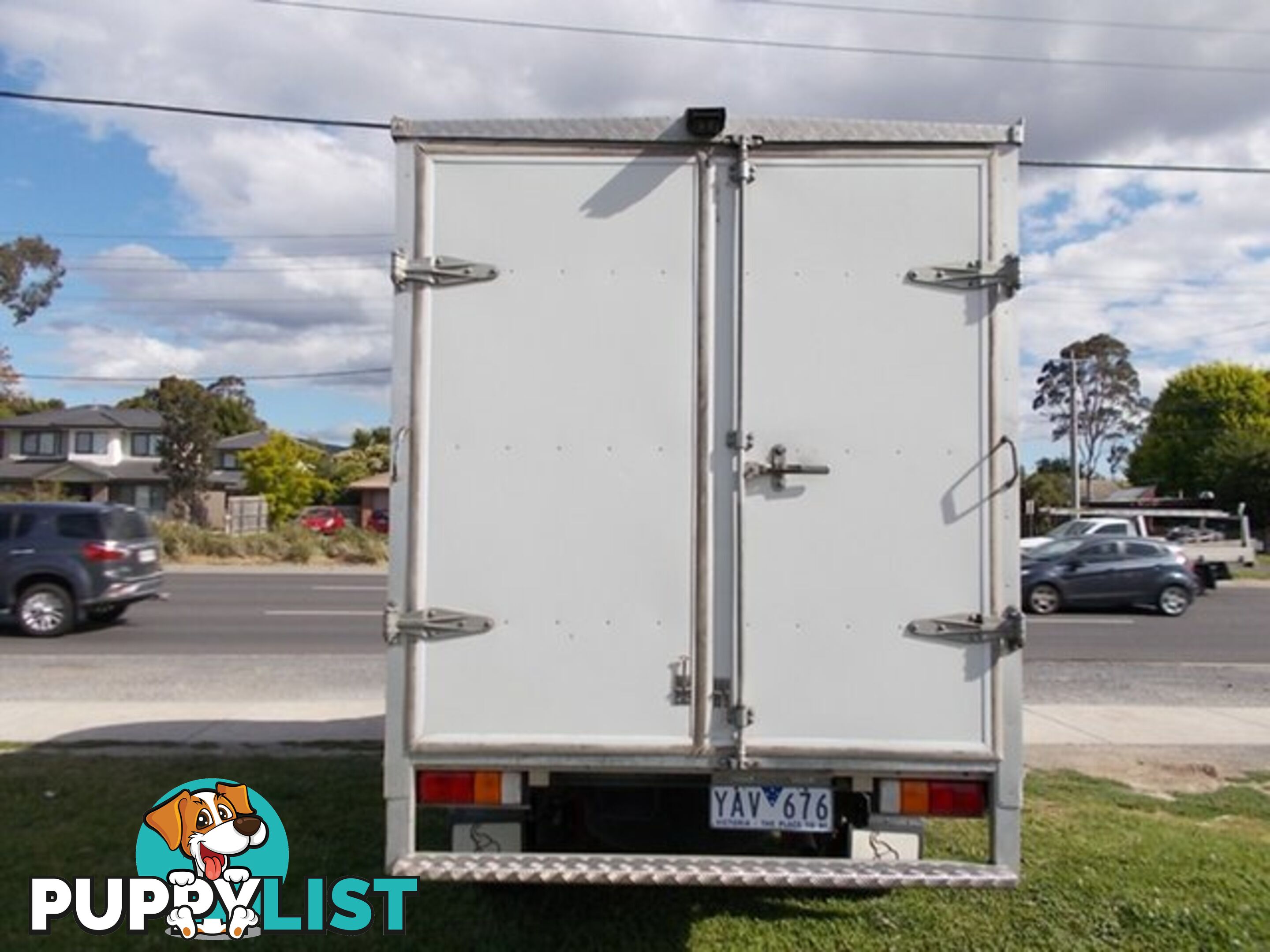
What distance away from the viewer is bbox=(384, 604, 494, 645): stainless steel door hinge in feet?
11.6

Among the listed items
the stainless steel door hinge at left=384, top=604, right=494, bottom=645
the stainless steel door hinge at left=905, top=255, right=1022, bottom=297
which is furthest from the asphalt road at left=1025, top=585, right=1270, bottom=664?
the stainless steel door hinge at left=384, top=604, right=494, bottom=645

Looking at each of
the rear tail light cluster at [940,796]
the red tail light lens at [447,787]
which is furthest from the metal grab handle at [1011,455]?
the red tail light lens at [447,787]

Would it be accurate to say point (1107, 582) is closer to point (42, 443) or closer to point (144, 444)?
point (144, 444)

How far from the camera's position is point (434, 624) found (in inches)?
140

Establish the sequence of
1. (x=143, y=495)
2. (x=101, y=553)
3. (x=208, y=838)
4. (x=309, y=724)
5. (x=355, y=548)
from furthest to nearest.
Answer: (x=143, y=495) < (x=355, y=548) < (x=101, y=553) < (x=309, y=724) < (x=208, y=838)

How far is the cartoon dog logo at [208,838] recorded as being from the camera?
4082mm

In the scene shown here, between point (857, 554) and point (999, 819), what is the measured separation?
1018mm

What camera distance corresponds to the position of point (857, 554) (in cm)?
356

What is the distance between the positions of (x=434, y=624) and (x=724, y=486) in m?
1.10

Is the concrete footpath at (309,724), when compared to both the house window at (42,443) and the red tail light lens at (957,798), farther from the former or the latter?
the house window at (42,443)

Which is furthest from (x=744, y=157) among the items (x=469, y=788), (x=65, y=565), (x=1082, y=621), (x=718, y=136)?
(x=1082, y=621)

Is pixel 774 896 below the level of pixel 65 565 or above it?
below

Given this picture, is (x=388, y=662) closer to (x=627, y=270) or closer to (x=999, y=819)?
(x=627, y=270)

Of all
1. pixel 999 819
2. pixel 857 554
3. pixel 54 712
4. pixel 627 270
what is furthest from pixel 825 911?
pixel 54 712
